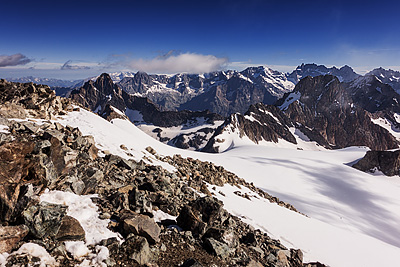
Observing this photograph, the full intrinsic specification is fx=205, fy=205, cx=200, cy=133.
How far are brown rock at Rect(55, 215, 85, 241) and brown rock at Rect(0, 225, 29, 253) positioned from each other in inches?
38.0

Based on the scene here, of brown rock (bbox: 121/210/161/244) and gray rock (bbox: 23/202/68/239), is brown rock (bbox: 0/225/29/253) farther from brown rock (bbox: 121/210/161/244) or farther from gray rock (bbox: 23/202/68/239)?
brown rock (bbox: 121/210/161/244)

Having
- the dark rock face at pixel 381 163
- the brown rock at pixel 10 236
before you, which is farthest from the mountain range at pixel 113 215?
the dark rock face at pixel 381 163

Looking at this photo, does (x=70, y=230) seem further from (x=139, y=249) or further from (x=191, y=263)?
(x=191, y=263)

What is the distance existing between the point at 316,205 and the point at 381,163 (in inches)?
3192

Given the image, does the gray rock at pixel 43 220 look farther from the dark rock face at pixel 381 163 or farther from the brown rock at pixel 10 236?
the dark rock face at pixel 381 163

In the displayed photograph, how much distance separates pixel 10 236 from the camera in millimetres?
5930

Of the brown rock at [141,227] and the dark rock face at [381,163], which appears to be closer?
the brown rock at [141,227]

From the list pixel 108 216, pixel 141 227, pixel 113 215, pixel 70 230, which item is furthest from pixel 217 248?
pixel 70 230

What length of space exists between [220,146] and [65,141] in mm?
168070

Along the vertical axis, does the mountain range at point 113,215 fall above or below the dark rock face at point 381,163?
above

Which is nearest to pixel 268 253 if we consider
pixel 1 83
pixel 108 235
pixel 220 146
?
pixel 108 235

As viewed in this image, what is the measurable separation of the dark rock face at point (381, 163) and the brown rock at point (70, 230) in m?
Answer: 103

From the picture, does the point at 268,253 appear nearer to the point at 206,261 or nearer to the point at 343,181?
the point at 206,261

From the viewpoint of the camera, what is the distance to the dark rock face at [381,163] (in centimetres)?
8516
